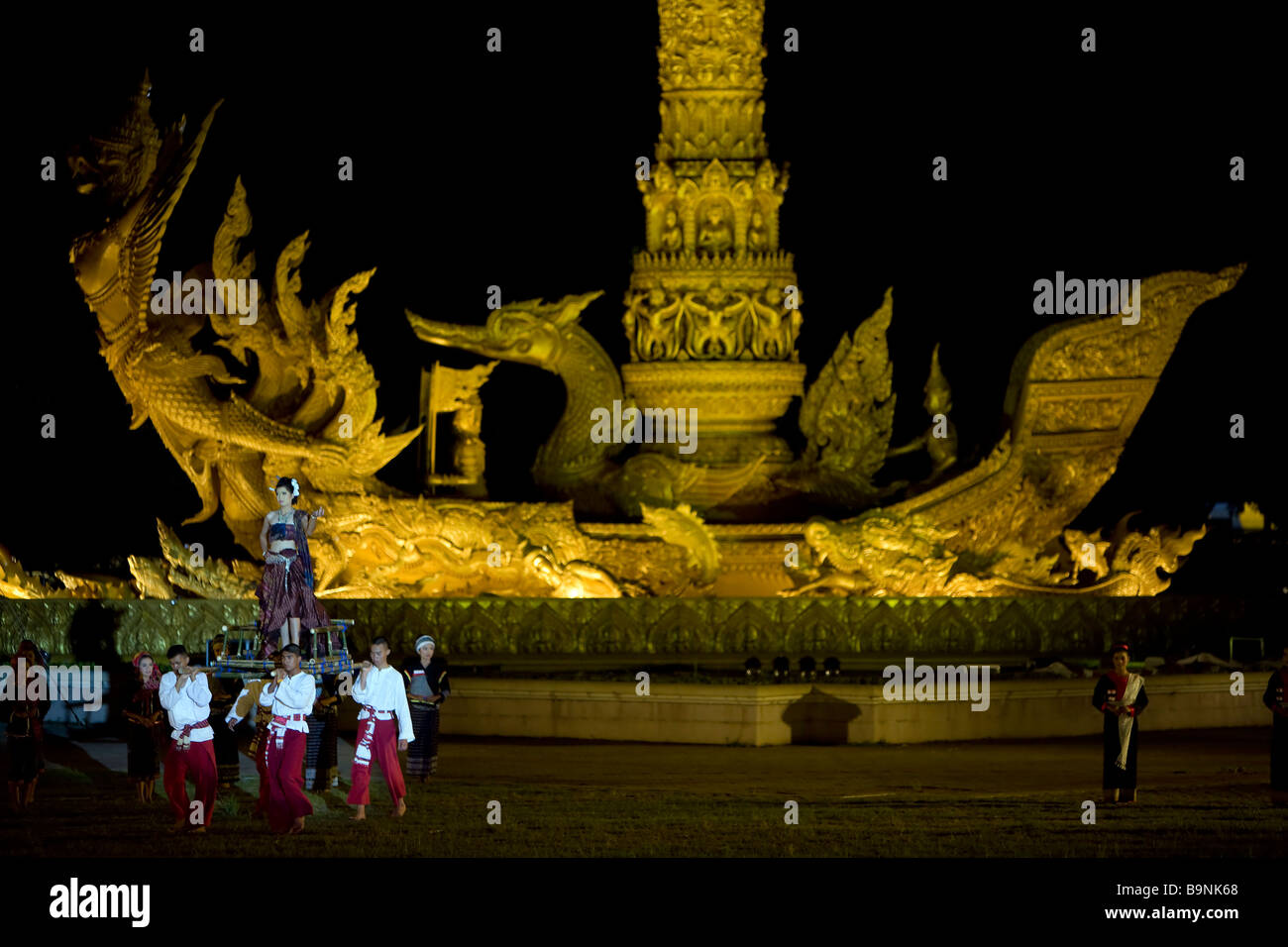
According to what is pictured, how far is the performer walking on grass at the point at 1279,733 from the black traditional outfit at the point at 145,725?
6.33m

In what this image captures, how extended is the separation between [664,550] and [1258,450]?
9.29 m

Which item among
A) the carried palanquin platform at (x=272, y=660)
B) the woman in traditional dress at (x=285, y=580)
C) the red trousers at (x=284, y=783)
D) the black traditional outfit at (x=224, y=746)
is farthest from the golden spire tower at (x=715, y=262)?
the red trousers at (x=284, y=783)

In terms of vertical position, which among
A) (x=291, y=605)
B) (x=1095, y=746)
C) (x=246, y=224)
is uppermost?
(x=246, y=224)

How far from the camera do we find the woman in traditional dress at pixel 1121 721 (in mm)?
13336

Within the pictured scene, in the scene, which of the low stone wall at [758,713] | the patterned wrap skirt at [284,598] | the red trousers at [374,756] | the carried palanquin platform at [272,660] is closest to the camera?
the red trousers at [374,756]

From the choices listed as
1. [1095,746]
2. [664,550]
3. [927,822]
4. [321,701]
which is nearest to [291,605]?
[321,701]

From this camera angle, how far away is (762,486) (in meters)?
24.4

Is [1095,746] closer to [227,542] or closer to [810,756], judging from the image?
[810,756]

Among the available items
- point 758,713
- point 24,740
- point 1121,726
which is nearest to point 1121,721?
point 1121,726

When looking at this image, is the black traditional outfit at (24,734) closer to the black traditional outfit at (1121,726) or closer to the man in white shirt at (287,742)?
the man in white shirt at (287,742)

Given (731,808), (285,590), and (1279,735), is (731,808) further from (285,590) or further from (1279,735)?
(1279,735)

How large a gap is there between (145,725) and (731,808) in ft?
11.0

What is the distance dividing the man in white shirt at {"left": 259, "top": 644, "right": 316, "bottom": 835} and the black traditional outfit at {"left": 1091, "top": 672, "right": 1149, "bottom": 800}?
171 inches

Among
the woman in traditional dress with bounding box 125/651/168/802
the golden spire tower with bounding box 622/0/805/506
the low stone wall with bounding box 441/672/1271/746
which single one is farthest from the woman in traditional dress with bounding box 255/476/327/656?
the golden spire tower with bounding box 622/0/805/506
